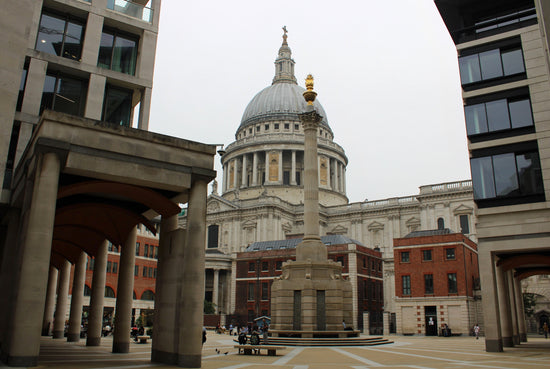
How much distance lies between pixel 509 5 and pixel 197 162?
26797 mm

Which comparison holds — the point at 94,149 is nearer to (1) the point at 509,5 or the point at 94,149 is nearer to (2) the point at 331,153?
(1) the point at 509,5

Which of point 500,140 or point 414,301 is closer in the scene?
point 500,140

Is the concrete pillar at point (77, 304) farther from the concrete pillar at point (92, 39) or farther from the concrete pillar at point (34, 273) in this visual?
the concrete pillar at point (34, 273)

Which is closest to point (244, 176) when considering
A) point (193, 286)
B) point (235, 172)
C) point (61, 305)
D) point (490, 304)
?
point (235, 172)

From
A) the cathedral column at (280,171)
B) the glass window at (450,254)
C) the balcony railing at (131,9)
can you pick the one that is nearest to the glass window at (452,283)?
the glass window at (450,254)

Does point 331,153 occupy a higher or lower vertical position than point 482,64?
higher

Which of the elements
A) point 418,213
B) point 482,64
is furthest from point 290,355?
point 418,213

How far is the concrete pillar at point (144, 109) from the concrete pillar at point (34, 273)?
9.65m

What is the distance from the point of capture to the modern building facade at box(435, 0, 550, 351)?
30406mm

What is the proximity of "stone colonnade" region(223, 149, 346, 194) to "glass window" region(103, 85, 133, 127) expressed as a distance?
82.5 m

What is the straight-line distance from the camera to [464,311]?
5491 cm

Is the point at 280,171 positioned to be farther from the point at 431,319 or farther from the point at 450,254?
the point at 431,319

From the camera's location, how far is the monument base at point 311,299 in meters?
36.2

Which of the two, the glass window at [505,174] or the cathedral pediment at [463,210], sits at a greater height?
the cathedral pediment at [463,210]
